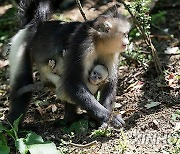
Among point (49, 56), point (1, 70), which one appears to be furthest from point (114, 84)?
point (1, 70)

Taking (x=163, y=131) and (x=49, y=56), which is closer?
(x=163, y=131)

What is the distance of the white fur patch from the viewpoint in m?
5.89

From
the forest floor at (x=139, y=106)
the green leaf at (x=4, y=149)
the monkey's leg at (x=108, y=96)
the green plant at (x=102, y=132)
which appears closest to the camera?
the green leaf at (x=4, y=149)

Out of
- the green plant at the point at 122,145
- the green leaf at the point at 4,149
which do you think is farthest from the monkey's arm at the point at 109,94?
the green leaf at the point at 4,149

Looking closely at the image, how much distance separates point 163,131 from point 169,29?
2.94m

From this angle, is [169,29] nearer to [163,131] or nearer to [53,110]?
[53,110]

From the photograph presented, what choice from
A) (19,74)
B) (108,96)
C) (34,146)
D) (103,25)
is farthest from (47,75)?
(34,146)

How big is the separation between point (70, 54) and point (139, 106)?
1.08m

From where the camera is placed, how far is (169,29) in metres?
7.80

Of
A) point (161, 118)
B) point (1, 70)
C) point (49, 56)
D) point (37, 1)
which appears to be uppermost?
point (37, 1)

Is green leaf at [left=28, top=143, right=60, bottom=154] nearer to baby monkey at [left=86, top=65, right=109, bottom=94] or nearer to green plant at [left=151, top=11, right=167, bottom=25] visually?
baby monkey at [left=86, top=65, right=109, bottom=94]

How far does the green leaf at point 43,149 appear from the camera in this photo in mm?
4762

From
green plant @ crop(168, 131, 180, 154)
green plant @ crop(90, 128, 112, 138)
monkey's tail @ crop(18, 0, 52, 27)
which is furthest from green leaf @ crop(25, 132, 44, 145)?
monkey's tail @ crop(18, 0, 52, 27)

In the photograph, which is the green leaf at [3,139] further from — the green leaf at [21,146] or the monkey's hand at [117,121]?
the monkey's hand at [117,121]
